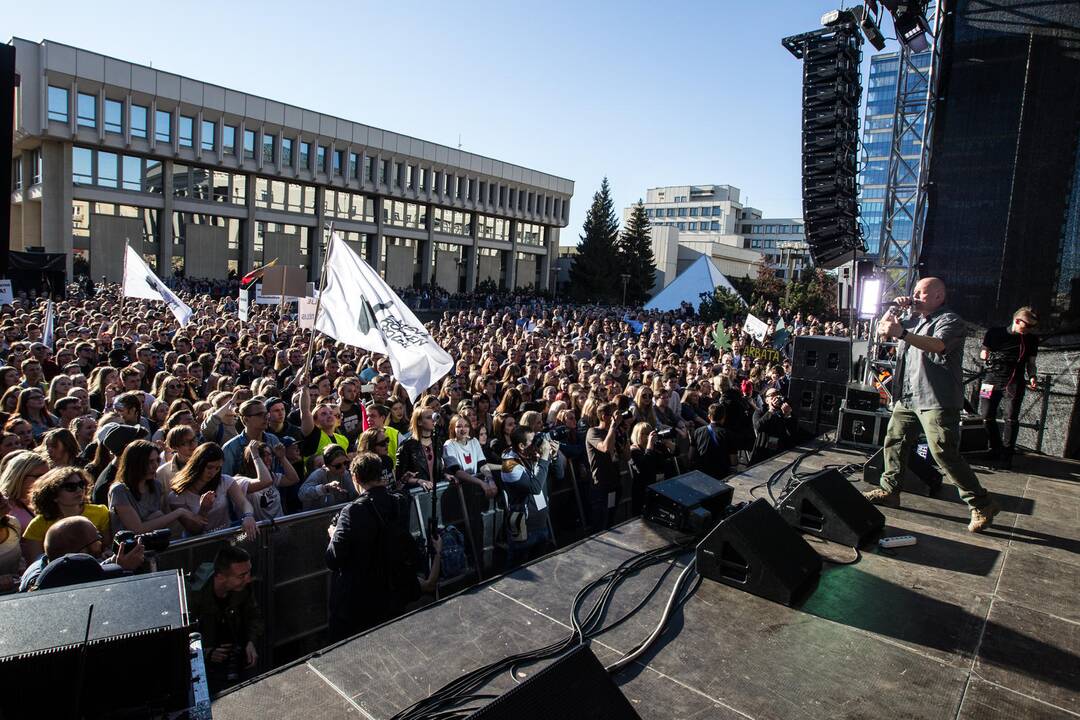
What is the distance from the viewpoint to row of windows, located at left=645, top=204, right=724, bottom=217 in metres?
121

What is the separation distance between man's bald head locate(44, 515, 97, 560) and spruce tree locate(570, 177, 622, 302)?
62022mm

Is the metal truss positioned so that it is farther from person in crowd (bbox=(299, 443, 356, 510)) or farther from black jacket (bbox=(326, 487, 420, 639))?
black jacket (bbox=(326, 487, 420, 639))

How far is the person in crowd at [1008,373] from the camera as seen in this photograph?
306 inches

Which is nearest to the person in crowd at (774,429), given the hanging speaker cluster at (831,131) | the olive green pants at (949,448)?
the hanging speaker cluster at (831,131)

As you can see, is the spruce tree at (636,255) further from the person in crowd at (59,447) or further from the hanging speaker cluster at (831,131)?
the person in crowd at (59,447)

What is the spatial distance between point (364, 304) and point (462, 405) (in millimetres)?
1561

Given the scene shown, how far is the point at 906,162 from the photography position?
10.9 metres

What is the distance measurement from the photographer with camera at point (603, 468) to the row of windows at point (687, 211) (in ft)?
387

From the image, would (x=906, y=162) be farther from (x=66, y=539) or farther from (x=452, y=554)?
(x=66, y=539)

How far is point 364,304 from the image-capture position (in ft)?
23.9

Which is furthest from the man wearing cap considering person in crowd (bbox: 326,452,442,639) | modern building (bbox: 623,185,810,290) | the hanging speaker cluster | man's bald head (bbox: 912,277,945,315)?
modern building (bbox: 623,185,810,290)

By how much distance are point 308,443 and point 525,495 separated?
232cm

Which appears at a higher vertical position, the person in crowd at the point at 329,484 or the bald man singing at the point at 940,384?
the bald man singing at the point at 940,384

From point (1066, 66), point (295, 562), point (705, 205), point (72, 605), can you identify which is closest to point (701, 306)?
point (1066, 66)
